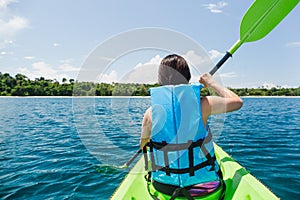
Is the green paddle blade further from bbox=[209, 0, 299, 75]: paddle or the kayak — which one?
the kayak

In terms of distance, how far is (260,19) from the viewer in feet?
10.5

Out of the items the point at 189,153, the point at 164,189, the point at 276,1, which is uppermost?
the point at 276,1

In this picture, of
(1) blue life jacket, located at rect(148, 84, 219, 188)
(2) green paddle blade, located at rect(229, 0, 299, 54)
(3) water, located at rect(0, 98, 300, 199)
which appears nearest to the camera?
(1) blue life jacket, located at rect(148, 84, 219, 188)

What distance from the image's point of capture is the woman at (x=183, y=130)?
6.43 feet

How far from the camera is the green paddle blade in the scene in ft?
9.92

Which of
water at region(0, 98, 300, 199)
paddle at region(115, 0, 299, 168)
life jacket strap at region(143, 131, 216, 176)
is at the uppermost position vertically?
paddle at region(115, 0, 299, 168)

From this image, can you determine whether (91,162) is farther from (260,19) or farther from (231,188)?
(260,19)

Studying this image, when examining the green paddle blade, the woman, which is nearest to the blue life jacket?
the woman

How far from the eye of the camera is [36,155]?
19.7 ft

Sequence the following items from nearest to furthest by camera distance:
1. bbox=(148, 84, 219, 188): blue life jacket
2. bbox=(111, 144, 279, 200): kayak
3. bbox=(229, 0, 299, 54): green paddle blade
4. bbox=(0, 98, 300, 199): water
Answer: bbox=(148, 84, 219, 188): blue life jacket < bbox=(111, 144, 279, 200): kayak < bbox=(229, 0, 299, 54): green paddle blade < bbox=(0, 98, 300, 199): water

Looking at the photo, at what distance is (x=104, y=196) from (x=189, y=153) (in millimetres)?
2074

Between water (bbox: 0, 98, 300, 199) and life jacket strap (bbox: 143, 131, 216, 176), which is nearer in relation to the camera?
life jacket strap (bbox: 143, 131, 216, 176)

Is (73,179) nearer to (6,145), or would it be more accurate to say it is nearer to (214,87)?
(214,87)

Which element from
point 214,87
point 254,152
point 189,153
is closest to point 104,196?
point 189,153
